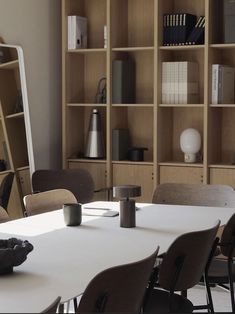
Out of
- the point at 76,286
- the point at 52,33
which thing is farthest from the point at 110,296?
the point at 52,33

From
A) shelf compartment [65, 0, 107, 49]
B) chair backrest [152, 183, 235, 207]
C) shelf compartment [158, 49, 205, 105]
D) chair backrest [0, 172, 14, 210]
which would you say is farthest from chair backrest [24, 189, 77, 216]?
shelf compartment [65, 0, 107, 49]

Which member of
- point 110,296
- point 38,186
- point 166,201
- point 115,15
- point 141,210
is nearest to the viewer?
point 110,296

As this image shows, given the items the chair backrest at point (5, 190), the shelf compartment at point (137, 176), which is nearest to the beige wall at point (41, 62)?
the shelf compartment at point (137, 176)

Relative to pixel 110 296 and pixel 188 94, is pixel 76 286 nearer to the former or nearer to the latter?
pixel 110 296

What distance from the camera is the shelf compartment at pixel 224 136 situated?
596 cm

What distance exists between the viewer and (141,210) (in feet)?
13.3

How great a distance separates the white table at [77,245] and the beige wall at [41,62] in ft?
7.12

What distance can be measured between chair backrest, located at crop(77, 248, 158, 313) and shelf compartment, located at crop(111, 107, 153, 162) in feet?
12.6

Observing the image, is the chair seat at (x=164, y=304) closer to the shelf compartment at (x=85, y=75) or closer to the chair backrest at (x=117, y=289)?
the chair backrest at (x=117, y=289)

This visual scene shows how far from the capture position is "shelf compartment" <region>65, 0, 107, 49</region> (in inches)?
254

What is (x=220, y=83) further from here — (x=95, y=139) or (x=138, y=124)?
(x=95, y=139)

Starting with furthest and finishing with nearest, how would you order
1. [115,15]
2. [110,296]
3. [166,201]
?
1. [115,15]
2. [166,201]
3. [110,296]

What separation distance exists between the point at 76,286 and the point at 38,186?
11.1 feet

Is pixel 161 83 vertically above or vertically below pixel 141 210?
above
